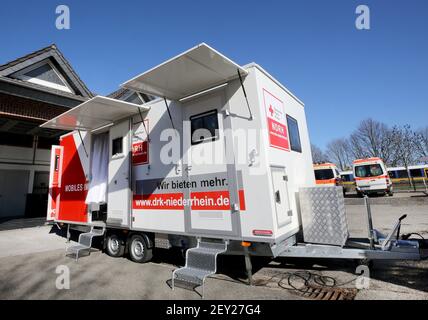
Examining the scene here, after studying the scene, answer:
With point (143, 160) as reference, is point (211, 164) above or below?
below

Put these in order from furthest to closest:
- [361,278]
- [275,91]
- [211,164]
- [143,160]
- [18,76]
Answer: [18,76] → [143,160] → [275,91] → [211,164] → [361,278]

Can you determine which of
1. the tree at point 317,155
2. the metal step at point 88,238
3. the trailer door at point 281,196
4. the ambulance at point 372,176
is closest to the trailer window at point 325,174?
the ambulance at point 372,176

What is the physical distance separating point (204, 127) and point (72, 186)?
4768 mm

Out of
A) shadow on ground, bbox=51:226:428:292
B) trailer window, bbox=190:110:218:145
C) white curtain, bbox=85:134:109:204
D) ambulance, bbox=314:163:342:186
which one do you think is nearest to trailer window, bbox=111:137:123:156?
white curtain, bbox=85:134:109:204

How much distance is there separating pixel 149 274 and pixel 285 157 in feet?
10.4

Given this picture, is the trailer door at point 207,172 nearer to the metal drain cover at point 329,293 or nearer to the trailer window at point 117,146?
the metal drain cover at point 329,293

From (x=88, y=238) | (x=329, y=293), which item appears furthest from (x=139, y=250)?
(x=329, y=293)

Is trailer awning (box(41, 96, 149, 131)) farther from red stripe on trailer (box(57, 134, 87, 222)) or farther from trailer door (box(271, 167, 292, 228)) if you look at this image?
trailer door (box(271, 167, 292, 228))

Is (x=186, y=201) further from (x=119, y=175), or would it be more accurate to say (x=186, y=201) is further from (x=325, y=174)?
(x=325, y=174)

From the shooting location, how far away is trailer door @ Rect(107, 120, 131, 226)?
516 centimetres

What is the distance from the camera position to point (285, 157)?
13.5 feet

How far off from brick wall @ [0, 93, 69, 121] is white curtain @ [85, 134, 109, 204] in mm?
4605
